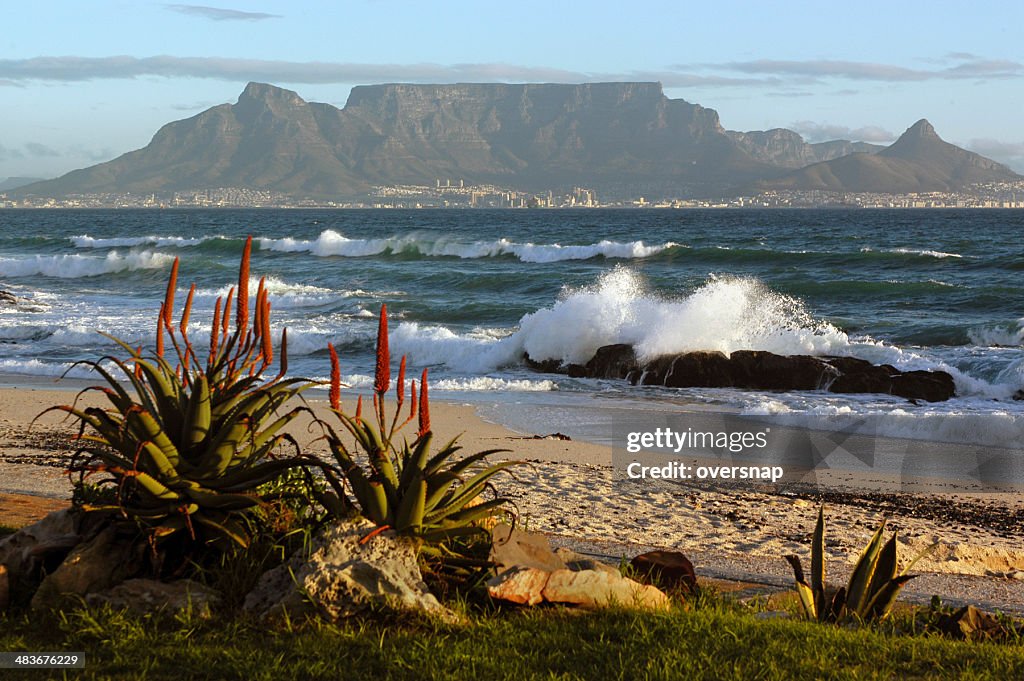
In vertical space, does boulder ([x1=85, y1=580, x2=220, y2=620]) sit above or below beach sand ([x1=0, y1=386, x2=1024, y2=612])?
above

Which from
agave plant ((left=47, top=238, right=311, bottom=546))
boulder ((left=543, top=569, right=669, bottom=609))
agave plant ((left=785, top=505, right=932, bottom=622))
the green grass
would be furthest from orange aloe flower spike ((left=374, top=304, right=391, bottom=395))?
agave plant ((left=785, top=505, right=932, bottom=622))

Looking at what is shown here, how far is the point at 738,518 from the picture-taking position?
27.4ft

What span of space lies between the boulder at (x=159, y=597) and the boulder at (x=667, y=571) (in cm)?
209

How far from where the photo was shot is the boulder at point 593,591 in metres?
4.92

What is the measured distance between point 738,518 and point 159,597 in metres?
4.72

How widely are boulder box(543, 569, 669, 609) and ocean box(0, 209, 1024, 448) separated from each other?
24.2 ft

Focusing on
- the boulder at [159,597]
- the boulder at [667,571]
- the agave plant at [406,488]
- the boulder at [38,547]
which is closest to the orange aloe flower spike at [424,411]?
the agave plant at [406,488]

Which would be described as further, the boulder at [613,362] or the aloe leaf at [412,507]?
the boulder at [613,362]

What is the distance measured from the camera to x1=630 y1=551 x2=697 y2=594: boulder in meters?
5.51

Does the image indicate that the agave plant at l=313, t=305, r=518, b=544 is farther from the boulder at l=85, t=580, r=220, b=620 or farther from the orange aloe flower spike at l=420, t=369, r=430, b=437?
the boulder at l=85, t=580, r=220, b=620

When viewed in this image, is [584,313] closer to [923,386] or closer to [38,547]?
[923,386]

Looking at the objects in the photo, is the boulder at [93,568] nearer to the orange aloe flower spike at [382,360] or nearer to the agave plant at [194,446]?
the agave plant at [194,446]

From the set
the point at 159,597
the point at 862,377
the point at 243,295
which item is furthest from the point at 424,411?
the point at 862,377

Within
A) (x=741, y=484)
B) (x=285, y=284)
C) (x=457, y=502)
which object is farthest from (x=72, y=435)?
(x=285, y=284)
